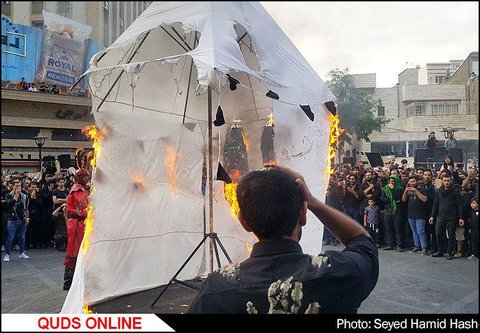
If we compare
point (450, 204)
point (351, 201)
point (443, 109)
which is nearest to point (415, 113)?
point (443, 109)

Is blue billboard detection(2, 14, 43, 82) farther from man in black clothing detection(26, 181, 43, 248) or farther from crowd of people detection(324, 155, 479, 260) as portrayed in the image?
crowd of people detection(324, 155, 479, 260)

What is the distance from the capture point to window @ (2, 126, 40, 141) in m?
25.2

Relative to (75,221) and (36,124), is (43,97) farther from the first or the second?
(75,221)

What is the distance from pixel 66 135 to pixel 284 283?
29.1 m

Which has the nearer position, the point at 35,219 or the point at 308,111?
A: the point at 308,111

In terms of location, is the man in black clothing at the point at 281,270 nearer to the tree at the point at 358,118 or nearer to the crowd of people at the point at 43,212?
the crowd of people at the point at 43,212

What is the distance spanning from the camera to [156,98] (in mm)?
5133

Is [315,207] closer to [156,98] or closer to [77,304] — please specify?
[77,304]

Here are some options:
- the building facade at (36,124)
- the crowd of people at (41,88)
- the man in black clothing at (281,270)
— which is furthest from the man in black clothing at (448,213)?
the building facade at (36,124)

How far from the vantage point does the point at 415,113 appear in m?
12.1

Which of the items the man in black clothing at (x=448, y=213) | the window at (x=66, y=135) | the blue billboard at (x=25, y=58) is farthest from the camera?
the window at (x=66, y=135)

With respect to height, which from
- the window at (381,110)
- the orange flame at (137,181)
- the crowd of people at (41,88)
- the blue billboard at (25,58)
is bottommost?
the orange flame at (137,181)

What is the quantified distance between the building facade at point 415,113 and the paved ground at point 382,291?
1814 mm

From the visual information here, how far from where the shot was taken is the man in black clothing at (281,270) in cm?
138
